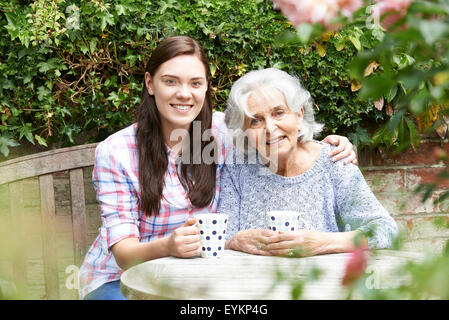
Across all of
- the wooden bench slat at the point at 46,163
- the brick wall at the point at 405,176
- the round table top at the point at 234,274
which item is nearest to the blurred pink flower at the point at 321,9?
the round table top at the point at 234,274

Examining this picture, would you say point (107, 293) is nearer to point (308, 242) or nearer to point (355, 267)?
point (308, 242)

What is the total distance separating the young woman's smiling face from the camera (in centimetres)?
197

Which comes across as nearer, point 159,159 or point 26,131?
point 159,159

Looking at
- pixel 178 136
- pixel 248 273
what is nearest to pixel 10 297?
pixel 248 273

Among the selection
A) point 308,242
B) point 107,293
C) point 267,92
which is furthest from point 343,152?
point 107,293

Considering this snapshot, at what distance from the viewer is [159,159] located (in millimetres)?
1988

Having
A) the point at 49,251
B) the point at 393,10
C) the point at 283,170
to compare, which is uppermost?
the point at 393,10

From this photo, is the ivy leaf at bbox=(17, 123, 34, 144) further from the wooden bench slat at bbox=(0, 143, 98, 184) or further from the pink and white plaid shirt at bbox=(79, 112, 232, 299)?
the pink and white plaid shirt at bbox=(79, 112, 232, 299)

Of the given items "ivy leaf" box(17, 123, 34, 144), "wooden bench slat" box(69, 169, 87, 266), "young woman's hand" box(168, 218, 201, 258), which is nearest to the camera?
"young woman's hand" box(168, 218, 201, 258)

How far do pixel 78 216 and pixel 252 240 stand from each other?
906mm

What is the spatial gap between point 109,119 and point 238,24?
719 mm

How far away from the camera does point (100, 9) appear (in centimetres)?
225

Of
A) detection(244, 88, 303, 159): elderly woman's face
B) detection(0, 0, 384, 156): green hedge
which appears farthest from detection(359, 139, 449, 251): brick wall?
detection(244, 88, 303, 159): elderly woman's face
